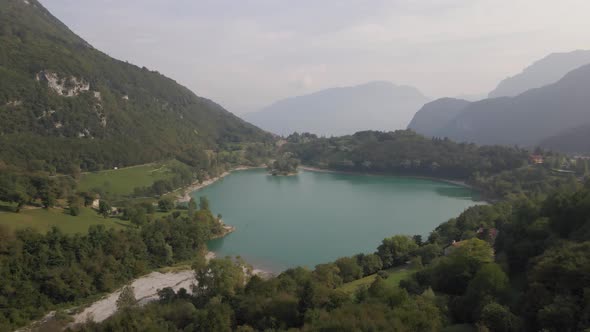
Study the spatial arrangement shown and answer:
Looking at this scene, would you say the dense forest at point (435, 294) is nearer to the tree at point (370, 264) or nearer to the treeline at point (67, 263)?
the tree at point (370, 264)

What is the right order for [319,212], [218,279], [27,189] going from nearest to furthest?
1. [218,279]
2. [27,189]
3. [319,212]

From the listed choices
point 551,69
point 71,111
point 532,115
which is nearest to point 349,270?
point 71,111

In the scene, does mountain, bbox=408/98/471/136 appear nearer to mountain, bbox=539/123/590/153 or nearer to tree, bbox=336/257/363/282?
mountain, bbox=539/123/590/153

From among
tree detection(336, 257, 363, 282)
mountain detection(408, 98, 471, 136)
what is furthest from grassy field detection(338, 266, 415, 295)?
mountain detection(408, 98, 471, 136)

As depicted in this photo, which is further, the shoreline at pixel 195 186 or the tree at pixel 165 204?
the shoreline at pixel 195 186

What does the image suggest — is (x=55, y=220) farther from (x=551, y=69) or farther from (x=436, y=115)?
(x=551, y=69)

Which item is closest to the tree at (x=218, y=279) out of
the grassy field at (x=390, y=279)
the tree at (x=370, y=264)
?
the grassy field at (x=390, y=279)
